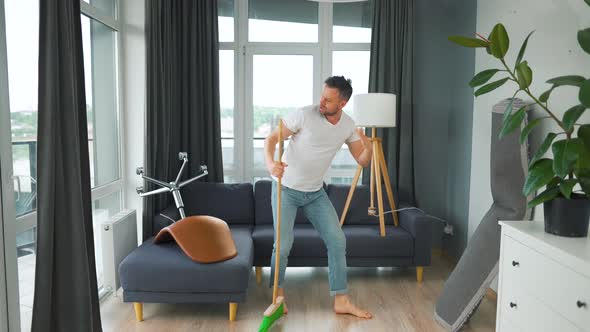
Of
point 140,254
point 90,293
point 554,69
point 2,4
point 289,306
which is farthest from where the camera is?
point 289,306

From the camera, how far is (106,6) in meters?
3.54

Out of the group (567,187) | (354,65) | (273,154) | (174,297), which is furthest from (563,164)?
(354,65)

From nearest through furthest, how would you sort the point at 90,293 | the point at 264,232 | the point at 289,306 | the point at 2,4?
1. the point at 2,4
2. the point at 90,293
3. the point at 289,306
4. the point at 264,232

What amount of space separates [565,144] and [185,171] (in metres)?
3.26

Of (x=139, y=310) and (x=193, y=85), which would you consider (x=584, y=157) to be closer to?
(x=139, y=310)

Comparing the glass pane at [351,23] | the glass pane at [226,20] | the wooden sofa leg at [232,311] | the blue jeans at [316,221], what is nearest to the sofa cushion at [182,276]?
the wooden sofa leg at [232,311]

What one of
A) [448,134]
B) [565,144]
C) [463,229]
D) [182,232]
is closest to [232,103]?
[182,232]

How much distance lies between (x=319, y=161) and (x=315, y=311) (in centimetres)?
104

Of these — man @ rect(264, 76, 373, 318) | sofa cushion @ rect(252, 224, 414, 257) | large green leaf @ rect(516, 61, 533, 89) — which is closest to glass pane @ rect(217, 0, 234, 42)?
man @ rect(264, 76, 373, 318)

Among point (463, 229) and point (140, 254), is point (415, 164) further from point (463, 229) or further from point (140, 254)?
point (140, 254)

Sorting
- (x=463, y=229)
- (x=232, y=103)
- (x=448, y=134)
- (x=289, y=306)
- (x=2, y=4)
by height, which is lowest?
(x=289, y=306)

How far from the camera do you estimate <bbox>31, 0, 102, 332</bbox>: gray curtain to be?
200cm


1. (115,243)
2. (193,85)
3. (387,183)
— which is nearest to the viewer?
(115,243)

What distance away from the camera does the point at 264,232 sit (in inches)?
142
